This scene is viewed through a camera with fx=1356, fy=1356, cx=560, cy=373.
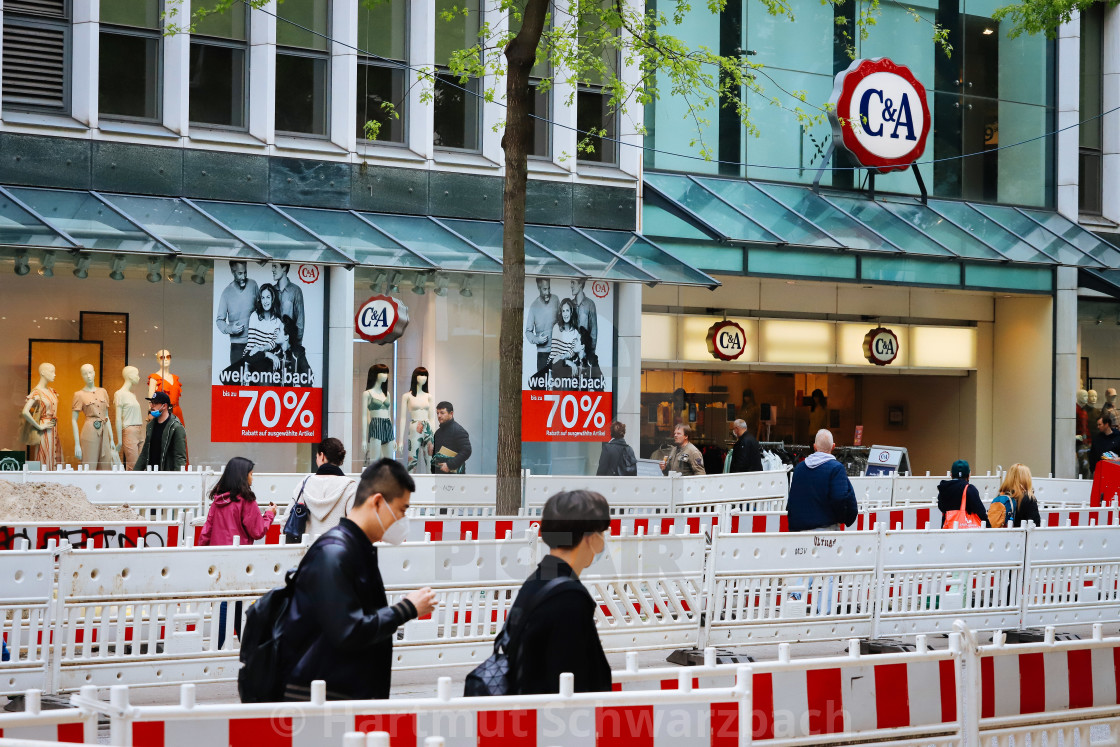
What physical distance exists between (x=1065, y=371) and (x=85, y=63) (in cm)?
2079

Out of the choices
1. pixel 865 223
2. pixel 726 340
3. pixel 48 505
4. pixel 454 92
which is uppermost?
pixel 454 92

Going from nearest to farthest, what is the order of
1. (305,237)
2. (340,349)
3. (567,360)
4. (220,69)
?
(305,237)
(220,69)
(340,349)
(567,360)

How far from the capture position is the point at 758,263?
25.2 metres

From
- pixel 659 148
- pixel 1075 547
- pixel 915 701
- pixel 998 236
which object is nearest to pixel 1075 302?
pixel 998 236

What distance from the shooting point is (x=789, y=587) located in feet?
35.4

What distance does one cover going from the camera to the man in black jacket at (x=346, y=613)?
179 inches

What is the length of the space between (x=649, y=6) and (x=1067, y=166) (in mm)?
11151

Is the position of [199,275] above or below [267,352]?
above

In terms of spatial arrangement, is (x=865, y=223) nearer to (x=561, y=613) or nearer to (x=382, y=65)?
(x=382, y=65)

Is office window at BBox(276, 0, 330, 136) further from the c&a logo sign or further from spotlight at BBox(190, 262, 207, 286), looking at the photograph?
the c&a logo sign

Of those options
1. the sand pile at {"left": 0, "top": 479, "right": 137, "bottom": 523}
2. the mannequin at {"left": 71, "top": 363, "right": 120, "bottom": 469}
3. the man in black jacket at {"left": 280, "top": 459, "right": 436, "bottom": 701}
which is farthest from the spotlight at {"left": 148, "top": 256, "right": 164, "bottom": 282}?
the man in black jacket at {"left": 280, "top": 459, "right": 436, "bottom": 701}

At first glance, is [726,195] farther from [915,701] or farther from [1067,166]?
[915,701]

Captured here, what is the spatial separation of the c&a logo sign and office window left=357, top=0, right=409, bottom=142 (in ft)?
25.6

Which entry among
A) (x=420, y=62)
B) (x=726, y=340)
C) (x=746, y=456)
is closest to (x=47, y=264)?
(x=420, y=62)
